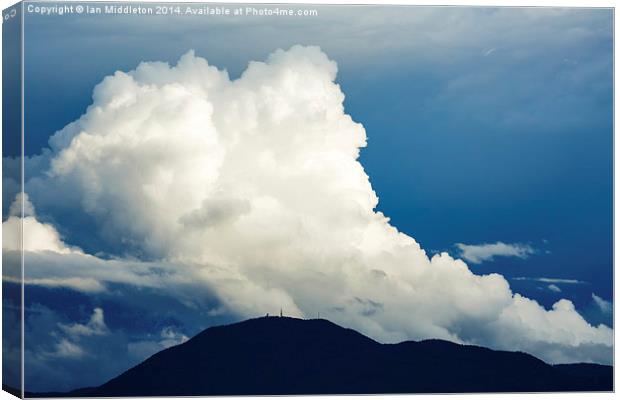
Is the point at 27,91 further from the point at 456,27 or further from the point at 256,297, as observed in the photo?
the point at 456,27

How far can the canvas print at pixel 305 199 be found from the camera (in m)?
16.3

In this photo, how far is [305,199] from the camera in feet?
54.3

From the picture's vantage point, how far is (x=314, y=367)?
16734mm

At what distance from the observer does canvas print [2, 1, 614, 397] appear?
53.6 feet

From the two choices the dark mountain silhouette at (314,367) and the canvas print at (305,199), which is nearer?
the canvas print at (305,199)

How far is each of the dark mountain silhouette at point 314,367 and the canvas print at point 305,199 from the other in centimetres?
3

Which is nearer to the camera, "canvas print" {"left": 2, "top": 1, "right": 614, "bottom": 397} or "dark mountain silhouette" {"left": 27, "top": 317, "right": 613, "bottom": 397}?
"canvas print" {"left": 2, "top": 1, "right": 614, "bottom": 397}

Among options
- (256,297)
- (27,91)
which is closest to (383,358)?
(256,297)

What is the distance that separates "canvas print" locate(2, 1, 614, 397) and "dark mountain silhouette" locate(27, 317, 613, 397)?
3 cm

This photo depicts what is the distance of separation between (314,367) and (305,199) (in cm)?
200

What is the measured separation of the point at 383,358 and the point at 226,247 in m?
2.31

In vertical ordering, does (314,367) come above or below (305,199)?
below

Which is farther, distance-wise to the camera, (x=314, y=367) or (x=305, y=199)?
(x=314, y=367)

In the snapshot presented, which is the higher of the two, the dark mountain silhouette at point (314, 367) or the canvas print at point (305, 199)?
the canvas print at point (305, 199)
